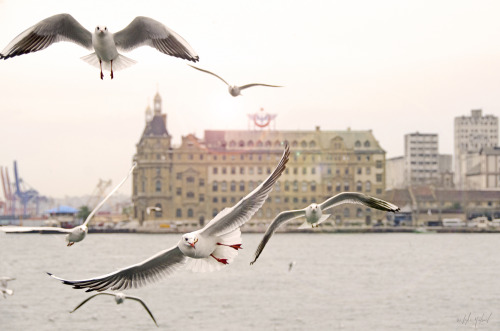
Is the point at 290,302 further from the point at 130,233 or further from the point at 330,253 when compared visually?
the point at 130,233

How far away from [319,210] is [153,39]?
188cm

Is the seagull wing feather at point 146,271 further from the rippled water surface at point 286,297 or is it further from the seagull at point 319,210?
the rippled water surface at point 286,297

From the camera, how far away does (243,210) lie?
579 centimetres

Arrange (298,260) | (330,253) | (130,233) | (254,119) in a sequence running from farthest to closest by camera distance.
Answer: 1. (130,233)
2. (254,119)
3. (330,253)
4. (298,260)

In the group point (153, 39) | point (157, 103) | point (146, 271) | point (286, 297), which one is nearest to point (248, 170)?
point (157, 103)

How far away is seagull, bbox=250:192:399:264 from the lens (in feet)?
20.2

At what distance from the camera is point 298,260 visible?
61906 mm

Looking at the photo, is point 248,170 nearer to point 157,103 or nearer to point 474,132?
point 157,103

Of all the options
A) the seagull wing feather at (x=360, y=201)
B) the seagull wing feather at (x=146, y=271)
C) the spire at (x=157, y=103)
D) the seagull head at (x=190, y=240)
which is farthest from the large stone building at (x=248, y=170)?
the seagull head at (x=190, y=240)

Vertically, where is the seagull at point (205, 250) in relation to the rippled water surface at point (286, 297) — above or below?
above

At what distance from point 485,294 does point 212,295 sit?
12.3 m

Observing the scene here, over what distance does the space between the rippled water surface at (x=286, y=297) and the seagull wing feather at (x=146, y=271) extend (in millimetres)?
21152

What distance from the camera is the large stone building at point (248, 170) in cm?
9894

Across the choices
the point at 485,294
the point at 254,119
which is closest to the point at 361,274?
the point at 485,294
